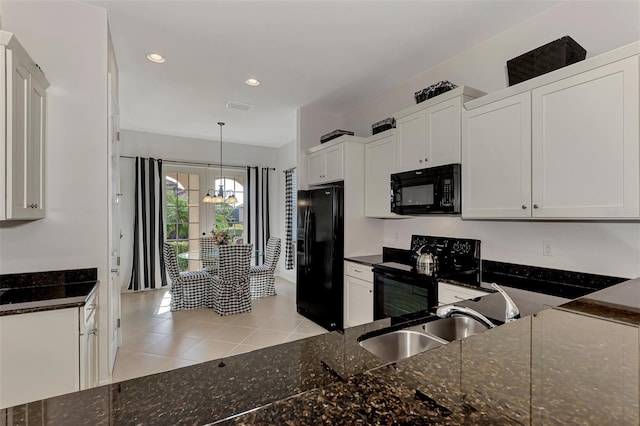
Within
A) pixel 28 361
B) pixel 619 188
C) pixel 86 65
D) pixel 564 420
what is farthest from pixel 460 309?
pixel 86 65

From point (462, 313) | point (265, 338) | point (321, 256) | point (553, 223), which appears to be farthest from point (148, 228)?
point (553, 223)

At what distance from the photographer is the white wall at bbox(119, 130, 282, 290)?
547 centimetres

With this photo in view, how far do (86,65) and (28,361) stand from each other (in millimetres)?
2031

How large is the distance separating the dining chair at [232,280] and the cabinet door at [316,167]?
1370mm

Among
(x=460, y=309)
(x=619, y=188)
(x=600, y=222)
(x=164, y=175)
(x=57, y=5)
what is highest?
(x=57, y=5)

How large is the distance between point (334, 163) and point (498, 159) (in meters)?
1.95

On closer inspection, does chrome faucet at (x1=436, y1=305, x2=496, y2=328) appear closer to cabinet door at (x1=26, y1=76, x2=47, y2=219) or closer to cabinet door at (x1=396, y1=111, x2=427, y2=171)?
cabinet door at (x1=396, y1=111, x2=427, y2=171)

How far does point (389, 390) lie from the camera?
61 cm

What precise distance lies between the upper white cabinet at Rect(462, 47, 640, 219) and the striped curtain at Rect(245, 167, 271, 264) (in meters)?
4.80

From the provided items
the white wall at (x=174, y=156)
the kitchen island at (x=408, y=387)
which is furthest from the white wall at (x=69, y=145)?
the white wall at (x=174, y=156)

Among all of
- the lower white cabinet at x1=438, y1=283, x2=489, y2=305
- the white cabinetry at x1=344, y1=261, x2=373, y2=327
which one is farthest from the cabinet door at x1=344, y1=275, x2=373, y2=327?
the lower white cabinet at x1=438, y1=283, x2=489, y2=305

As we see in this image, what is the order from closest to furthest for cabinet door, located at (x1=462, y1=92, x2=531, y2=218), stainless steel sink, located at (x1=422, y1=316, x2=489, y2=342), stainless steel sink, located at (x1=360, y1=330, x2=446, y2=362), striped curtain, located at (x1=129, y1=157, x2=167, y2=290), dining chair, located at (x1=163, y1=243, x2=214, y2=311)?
stainless steel sink, located at (x1=360, y1=330, x2=446, y2=362) < stainless steel sink, located at (x1=422, y1=316, x2=489, y2=342) < cabinet door, located at (x1=462, y1=92, x2=531, y2=218) < dining chair, located at (x1=163, y1=243, x2=214, y2=311) < striped curtain, located at (x1=129, y1=157, x2=167, y2=290)

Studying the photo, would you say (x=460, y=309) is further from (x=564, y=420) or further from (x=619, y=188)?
(x=619, y=188)

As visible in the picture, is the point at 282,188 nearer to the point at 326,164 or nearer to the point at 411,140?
the point at 326,164
